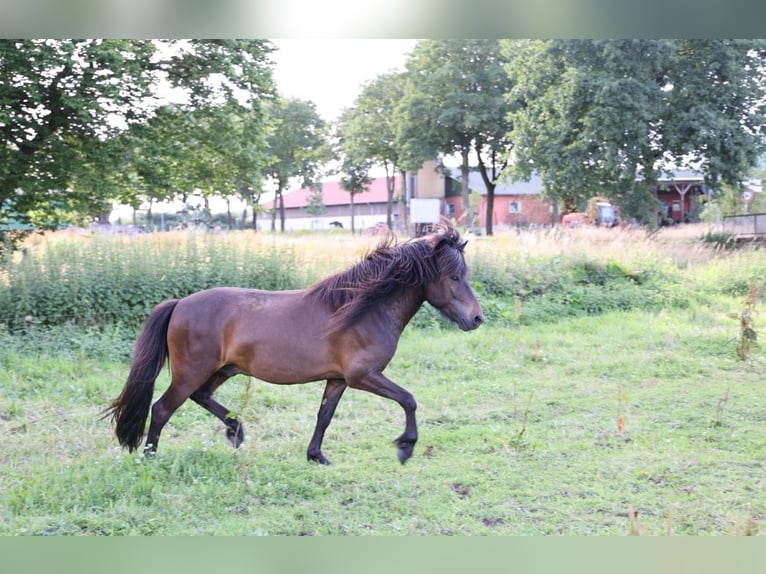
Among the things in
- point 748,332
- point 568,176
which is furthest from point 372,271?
point 568,176

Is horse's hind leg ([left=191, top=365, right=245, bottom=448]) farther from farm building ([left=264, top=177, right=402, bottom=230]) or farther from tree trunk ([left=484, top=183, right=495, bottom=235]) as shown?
tree trunk ([left=484, top=183, right=495, bottom=235])

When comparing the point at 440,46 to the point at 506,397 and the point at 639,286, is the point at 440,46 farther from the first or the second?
the point at 506,397

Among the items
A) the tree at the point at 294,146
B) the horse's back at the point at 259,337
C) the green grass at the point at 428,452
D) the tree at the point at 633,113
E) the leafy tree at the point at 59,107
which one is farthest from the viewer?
the tree at the point at 633,113

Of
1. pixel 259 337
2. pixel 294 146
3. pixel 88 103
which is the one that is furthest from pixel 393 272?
pixel 294 146

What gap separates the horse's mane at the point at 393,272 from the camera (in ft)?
11.1

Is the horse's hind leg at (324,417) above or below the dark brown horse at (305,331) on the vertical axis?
below

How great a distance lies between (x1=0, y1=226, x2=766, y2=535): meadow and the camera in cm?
311

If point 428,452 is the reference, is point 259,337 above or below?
above

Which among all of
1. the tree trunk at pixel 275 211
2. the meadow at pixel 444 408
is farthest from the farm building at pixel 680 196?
the tree trunk at pixel 275 211

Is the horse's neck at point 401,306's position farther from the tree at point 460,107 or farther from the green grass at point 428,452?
the tree at point 460,107

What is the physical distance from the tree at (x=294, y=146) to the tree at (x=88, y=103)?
636mm

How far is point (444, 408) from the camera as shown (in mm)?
4562

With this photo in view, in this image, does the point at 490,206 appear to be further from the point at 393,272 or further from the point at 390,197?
the point at 393,272

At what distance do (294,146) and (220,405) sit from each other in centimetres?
434
